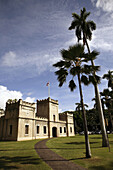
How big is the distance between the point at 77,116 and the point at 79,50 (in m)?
53.5

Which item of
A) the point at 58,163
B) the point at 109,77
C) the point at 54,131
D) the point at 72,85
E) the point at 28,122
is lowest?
the point at 54,131

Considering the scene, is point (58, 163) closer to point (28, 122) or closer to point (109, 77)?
point (28, 122)

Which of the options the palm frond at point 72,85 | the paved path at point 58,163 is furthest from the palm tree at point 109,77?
the paved path at point 58,163

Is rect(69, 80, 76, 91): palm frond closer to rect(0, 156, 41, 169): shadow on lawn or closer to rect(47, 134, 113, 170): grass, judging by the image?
rect(47, 134, 113, 170): grass

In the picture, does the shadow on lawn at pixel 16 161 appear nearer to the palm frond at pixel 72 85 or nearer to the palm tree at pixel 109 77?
the palm frond at pixel 72 85

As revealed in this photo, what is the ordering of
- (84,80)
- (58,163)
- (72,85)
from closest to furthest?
(58,163)
(84,80)
(72,85)

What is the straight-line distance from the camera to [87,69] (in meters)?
11.8

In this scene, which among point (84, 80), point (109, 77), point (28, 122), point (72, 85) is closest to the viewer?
point (84, 80)

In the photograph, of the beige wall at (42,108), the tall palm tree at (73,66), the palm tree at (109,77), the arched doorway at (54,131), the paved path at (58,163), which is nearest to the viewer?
the paved path at (58,163)

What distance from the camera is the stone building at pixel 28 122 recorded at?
27198mm

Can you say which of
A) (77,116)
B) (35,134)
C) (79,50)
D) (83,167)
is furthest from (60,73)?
(77,116)

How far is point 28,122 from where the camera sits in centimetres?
2916

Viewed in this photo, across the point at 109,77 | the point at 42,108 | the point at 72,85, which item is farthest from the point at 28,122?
the point at 109,77

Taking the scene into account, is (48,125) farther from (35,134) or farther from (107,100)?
(107,100)
